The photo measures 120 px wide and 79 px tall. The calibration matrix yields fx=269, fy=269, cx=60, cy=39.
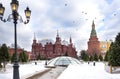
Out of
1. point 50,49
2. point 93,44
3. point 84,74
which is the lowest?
point 84,74

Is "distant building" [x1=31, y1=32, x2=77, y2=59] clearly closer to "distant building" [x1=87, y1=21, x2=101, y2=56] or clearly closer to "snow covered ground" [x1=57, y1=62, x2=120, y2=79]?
"distant building" [x1=87, y1=21, x2=101, y2=56]

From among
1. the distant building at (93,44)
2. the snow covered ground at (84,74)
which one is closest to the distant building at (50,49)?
the distant building at (93,44)

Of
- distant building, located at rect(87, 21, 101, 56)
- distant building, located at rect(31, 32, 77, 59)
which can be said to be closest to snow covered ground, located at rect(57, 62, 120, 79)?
distant building, located at rect(31, 32, 77, 59)

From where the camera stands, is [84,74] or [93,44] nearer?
[84,74]

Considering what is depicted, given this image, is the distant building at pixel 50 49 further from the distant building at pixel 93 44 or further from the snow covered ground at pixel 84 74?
the snow covered ground at pixel 84 74

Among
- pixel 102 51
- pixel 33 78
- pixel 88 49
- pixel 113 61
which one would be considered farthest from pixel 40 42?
pixel 33 78

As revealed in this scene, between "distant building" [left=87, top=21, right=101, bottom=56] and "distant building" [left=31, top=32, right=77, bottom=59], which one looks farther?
"distant building" [left=87, top=21, right=101, bottom=56]

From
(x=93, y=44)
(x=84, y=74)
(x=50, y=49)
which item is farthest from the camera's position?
(x=93, y=44)

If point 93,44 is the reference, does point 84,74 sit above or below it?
below

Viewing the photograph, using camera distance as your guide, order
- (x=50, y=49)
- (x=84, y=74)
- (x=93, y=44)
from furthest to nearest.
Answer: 1. (x=93, y=44)
2. (x=50, y=49)
3. (x=84, y=74)

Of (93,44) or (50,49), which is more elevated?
(93,44)

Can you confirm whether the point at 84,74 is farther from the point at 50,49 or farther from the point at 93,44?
the point at 93,44

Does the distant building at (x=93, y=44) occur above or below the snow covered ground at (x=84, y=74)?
above

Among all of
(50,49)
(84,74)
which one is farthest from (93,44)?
(84,74)
